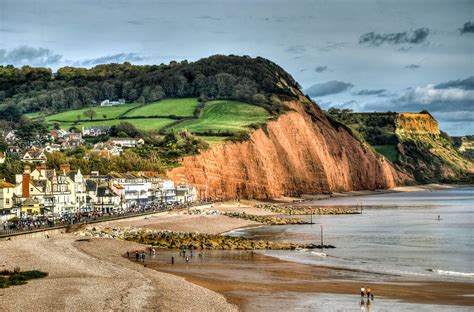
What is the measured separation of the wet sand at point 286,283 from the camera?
4212 cm

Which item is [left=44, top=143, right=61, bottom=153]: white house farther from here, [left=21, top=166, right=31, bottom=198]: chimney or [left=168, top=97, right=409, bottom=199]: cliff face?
[left=21, top=166, right=31, bottom=198]: chimney

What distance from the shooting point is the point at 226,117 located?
180375 millimetres

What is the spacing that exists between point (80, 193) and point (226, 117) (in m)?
86.6

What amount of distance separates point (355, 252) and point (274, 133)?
4228 inches

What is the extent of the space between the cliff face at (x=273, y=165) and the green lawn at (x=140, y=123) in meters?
25.4

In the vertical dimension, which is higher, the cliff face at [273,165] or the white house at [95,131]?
the white house at [95,131]

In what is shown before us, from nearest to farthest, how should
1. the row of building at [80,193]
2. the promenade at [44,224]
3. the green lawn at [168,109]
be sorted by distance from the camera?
the promenade at [44,224] → the row of building at [80,193] → the green lawn at [168,109]

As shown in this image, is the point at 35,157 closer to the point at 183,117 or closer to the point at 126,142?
the point at 126,142

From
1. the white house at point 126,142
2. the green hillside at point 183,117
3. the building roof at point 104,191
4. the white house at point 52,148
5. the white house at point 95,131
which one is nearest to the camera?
the building roof at point 104,191

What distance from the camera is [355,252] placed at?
217ft

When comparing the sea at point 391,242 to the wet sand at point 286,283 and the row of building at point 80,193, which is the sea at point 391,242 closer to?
the wet sand at point 286,283

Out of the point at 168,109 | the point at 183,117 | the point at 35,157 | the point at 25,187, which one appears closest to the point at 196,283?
the point at 25,187

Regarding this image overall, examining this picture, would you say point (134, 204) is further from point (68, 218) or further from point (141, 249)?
point (141, 249)

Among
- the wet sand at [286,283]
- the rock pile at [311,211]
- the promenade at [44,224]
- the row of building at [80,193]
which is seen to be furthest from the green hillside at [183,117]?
the wet sand at [286,283]
